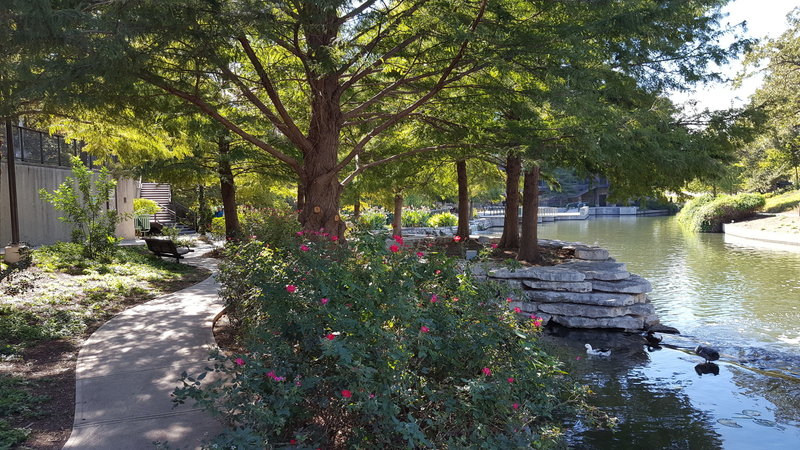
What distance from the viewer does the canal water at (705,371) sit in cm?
599

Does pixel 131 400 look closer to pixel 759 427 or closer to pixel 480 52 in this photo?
pixel 480 52

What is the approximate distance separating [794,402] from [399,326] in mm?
6026

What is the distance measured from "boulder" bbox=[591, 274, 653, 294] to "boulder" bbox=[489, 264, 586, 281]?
1.19 feet

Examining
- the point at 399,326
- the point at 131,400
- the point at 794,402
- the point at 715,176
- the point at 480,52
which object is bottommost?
the point at 794,402

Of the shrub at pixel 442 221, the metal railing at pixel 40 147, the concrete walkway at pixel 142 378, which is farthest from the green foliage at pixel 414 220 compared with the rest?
the concrete walkway at pixel 142 378

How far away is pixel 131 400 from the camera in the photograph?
4.89m

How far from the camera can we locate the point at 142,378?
545 centimetres

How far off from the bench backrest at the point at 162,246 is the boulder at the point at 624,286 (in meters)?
10.1

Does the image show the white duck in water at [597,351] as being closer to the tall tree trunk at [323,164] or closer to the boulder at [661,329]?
the boulder at [661,329]

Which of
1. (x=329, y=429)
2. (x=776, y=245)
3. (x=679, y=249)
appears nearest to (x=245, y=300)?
(x=329, y=429)

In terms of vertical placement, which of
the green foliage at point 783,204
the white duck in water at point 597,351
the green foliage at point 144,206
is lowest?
the white duck in water at point 597,351

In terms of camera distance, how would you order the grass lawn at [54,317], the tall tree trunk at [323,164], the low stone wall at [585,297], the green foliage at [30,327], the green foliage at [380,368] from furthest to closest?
the low stone wall at [585,297] < the tall tree trunk at [323,164] < the green foliage at [30,327] < the grass lawn at [54,317] < the green foliage at [380,368]

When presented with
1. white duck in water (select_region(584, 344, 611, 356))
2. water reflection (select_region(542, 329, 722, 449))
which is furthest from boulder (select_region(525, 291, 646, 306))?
white duck in water (select_region(584, 344, 611, 356))

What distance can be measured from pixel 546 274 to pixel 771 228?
79.9 ft
